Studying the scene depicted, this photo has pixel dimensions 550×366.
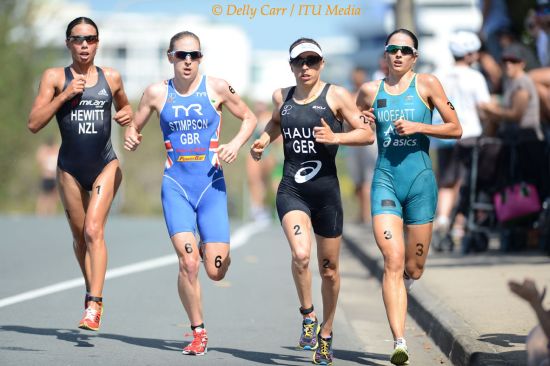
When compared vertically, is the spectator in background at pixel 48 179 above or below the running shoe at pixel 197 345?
above

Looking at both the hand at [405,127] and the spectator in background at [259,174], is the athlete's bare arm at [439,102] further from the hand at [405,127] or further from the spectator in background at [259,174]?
the spectator in background at [259,174]

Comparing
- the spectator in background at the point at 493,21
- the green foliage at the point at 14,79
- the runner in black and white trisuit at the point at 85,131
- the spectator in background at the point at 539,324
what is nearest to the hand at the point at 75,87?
the runner in black and white trisuit at the point at 85,131

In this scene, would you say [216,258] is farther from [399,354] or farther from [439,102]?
[439,102]

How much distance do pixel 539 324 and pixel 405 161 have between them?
3.18 meters

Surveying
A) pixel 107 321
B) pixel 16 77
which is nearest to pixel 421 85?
pixel 107 321

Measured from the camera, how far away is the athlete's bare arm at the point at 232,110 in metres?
10.1

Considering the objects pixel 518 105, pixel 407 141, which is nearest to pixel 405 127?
pixel 407 141

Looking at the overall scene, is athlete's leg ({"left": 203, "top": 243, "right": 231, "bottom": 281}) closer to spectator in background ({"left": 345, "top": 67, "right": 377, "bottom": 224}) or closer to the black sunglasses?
the black sunglasses

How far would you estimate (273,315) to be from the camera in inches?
484

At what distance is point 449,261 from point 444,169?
205cm

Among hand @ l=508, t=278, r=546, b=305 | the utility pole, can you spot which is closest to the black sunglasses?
hand @ l=508, t=278, r=546, b=305

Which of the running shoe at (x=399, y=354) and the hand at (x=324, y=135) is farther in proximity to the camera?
the hand at (x=324, y=135)

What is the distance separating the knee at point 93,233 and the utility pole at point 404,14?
9693 millimetres

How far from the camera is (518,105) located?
15.5 m
